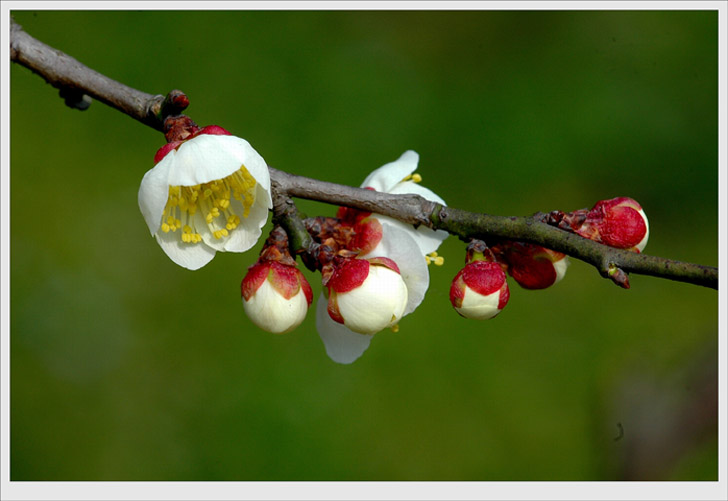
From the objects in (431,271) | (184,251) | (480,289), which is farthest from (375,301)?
(431,271)

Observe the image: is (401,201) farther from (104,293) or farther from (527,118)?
(527,118)

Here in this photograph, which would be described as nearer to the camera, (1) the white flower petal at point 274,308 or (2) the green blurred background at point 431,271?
(1) the white flower petal at point 274,308

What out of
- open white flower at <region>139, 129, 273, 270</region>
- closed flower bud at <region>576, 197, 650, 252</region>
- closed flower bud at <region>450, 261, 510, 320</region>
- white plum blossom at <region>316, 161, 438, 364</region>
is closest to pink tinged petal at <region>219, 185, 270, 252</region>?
open white flower at <region>139, 129, 273, 270</region>

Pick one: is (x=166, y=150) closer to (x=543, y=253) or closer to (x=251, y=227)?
(x=251, y=227)

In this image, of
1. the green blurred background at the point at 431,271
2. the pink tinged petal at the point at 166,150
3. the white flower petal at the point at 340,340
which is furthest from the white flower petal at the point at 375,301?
the green blurred background at the point at 431,271

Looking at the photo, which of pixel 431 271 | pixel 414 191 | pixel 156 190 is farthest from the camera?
pixel 431 271

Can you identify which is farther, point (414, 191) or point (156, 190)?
point (414, 191)

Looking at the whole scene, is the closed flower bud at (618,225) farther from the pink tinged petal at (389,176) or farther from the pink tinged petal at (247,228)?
the pink tinged petal at (247,228)
